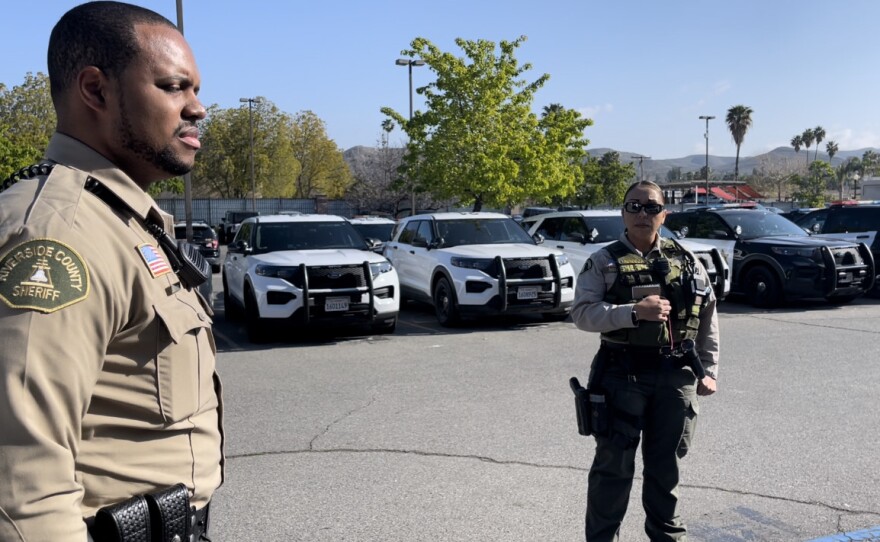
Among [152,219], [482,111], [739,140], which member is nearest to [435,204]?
[482,111]

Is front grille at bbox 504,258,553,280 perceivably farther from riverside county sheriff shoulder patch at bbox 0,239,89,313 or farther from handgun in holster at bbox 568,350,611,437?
riverside county sheriff shoulder patch at bbox 0,239,89,313

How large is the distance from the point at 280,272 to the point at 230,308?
8.94ft

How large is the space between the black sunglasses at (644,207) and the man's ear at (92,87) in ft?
9.02

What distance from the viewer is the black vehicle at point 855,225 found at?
14.8 meters

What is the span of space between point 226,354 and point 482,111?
14474 mm

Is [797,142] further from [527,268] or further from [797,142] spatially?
[527,268]

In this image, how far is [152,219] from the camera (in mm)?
1737

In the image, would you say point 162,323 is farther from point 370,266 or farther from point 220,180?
point 220,180

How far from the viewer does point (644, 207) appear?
3.79 metres

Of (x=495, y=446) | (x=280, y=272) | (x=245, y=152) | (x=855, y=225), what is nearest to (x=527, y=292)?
(x=280, y=272)

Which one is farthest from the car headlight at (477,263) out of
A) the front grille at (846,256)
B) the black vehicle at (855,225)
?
the black vehicle at (855,225)

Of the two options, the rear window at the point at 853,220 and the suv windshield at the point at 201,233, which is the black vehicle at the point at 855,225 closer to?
the rear window at the point at 853,220

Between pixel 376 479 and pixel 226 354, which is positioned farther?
pixel 226 354

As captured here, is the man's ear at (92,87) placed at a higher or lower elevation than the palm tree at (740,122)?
lower
